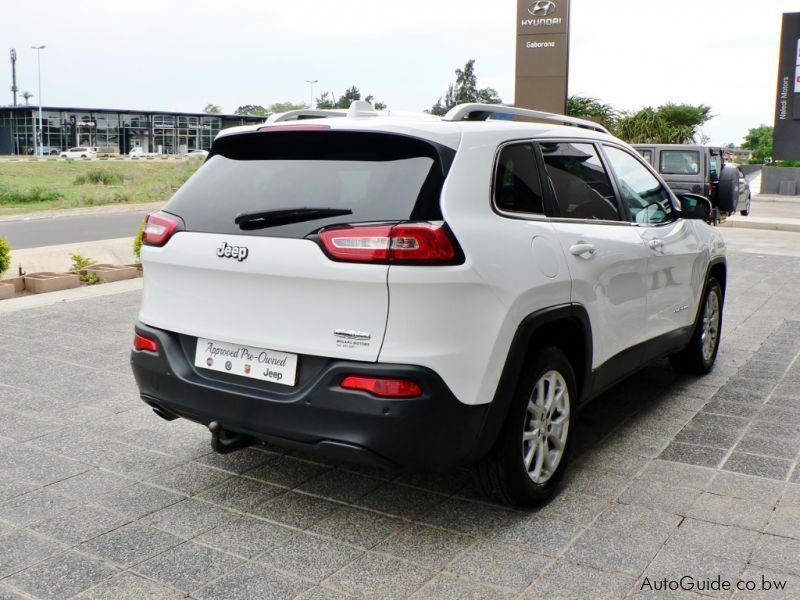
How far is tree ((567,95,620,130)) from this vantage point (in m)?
38.5

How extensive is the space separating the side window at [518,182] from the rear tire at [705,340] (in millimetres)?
2526

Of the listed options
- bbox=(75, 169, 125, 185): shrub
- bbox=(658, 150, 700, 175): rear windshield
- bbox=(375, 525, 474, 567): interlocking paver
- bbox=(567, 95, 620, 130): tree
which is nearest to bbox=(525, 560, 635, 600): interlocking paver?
bbox=(375, 525, 474, 567): interlocking paver

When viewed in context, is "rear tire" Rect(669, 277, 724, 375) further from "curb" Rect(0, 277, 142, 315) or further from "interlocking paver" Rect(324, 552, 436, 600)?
"curb" Rect(0, 277, 142, 315)

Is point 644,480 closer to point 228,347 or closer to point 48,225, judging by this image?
point 228,347

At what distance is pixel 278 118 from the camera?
13.1 feet

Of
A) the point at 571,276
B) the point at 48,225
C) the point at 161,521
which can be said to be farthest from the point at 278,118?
the point at 48,225

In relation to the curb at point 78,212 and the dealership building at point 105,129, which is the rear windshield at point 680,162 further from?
the dealership building at point 105,129

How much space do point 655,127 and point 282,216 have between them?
40454 millimetres

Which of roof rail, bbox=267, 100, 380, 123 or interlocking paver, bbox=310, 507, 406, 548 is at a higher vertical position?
roof rail, bbox=267, 100, 380, 123

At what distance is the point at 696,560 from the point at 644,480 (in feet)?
2.82

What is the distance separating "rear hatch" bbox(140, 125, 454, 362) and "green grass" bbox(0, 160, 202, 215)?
2933cm

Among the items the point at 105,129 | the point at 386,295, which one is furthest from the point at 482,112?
the point at 105,129

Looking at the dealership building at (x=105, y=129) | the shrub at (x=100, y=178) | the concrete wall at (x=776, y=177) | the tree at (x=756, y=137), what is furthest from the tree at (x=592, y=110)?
the tree at (x=756, y=137)

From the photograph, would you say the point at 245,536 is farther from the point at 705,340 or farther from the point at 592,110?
the point at 592,110
